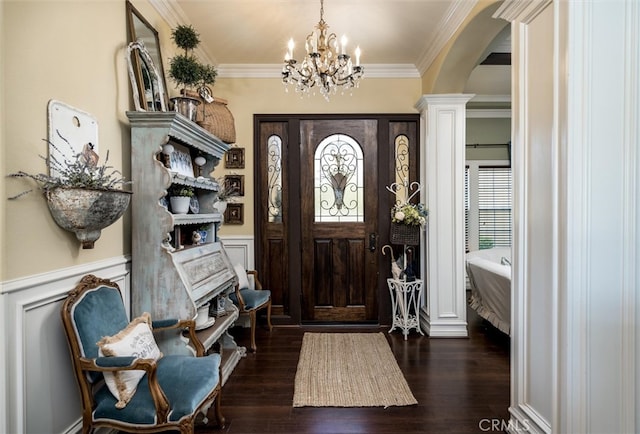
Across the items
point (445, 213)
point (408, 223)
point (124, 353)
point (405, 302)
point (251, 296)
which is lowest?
point (405, 302)

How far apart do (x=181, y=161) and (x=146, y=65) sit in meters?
0.69

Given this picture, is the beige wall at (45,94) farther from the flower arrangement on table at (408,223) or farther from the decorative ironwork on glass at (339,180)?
the flower arrangement on table at (408,223)

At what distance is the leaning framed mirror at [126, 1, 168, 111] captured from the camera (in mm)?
2334

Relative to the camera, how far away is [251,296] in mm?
3594

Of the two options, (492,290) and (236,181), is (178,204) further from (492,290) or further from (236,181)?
(492,290)

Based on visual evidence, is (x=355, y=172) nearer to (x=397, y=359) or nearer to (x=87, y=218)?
(x=397, y=359)

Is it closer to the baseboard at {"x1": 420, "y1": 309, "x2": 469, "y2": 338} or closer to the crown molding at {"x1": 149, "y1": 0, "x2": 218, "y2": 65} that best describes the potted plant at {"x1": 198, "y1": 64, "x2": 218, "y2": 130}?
the crown molding at {"x1": 149, "y1": 0, "x2": 218, "y2": 65}

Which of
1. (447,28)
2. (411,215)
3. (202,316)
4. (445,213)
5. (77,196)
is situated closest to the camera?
(77,196)

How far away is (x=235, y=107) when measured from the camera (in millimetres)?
4207

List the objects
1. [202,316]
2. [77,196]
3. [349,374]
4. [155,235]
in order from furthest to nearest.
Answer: [349,374] → [202,316] → [155,235] → [77,196]

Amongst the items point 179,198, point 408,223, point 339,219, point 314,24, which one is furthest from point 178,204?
point 408,223

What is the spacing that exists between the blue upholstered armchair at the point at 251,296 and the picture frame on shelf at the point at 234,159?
120 centimetres

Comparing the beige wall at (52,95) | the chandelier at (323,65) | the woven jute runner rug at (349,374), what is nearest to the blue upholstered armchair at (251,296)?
the woven jute runner rug at (349,374)

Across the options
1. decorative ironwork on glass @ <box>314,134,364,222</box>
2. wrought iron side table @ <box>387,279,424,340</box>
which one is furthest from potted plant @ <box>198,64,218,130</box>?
wrought iron side table @ <box>387,279,424,340</box>
